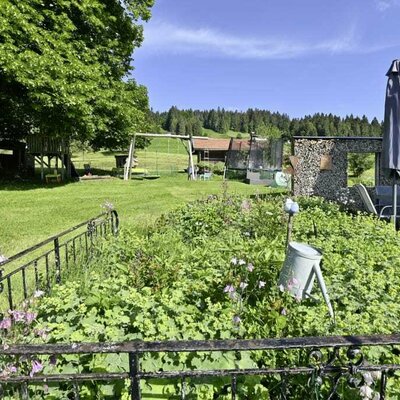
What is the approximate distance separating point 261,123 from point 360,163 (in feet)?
171

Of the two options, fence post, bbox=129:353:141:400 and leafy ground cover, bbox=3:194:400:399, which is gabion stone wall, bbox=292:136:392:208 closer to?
leafy ground cover, bbox=3:194:400:399

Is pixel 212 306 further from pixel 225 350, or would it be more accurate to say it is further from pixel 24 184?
pixel 24 184

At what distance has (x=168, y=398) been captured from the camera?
198 centimetres

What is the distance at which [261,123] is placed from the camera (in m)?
79.1

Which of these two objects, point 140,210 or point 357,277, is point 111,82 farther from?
point 357,277

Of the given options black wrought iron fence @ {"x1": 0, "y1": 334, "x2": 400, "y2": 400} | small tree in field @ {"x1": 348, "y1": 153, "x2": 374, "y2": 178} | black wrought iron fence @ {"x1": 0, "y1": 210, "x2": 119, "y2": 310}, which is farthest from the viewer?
small tree in field @ {"x1": 348, "y1": 153, "x2": 374, "y2": 178}

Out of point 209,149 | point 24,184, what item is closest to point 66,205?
point 24,184

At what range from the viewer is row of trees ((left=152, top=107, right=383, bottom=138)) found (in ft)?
249

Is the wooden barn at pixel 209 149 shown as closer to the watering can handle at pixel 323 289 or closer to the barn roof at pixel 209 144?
the barn roof at pixel 209 144

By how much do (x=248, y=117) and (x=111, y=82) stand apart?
92.3m

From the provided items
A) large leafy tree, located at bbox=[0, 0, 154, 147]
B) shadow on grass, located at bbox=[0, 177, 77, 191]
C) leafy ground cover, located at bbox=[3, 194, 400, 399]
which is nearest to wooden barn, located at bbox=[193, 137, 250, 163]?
large leafy tree, located at bbox=[0, 0, 154, 147]

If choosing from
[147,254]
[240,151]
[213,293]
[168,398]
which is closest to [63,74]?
[147,254]

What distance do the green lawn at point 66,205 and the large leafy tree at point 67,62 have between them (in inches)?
107

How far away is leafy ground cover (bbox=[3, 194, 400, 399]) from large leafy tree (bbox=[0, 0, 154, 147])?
32.9 feet
